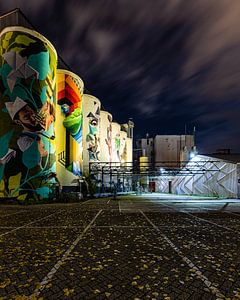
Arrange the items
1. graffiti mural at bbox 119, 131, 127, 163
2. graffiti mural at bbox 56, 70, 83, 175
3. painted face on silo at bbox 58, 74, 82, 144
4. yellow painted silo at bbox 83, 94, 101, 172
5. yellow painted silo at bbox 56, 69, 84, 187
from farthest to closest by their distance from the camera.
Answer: graffiti mural at bbox 119, 131, 127, 163 < yellow painted silo at bbox 83, 94, 101, 172 < painted face on silo at bbox 58, 74, 82, 144 < graffiti mural at bbox 56, 70, 83, 175 < yellow painted silo at bbox 56, 69, 84, 187

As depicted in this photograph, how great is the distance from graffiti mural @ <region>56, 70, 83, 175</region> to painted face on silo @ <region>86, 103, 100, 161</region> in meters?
6.31

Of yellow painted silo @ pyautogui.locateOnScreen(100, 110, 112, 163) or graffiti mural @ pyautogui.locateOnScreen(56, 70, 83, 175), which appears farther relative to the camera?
yellow painted silo @ pyautogui.locateOnScreen(100, 110, 112, 163)

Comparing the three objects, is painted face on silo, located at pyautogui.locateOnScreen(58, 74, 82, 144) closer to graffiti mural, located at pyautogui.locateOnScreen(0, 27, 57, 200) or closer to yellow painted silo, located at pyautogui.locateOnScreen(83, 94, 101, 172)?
graffiti mural, located at pyautogui.locateOnScreen(0, 27, 57, 200)

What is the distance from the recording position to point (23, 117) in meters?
21.0

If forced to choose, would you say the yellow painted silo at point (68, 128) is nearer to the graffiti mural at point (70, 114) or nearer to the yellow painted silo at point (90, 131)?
the graffiti mural at point (70, 114)

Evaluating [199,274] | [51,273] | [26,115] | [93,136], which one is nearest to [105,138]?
[93,136]

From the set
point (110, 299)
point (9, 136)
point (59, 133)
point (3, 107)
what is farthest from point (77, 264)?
point (59, 133)

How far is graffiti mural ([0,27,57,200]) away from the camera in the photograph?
2047cm

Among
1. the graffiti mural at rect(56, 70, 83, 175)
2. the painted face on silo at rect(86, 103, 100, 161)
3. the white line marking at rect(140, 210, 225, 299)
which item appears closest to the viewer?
the white line marking at rect(140, 210, 225, 299)

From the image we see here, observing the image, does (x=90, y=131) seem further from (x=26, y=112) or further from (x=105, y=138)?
(x=26, y=112)

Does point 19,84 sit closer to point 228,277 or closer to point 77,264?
point 77,264

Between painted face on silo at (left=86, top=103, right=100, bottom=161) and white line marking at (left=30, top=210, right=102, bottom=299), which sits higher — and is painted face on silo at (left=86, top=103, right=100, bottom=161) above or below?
above

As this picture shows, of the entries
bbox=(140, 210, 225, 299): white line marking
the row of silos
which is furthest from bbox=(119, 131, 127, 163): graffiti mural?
bbox=(140, 210, 225, 299): white line marking

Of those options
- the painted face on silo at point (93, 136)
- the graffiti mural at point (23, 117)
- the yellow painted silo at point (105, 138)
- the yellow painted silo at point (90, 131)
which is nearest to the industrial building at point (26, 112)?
the graffiti mural at point (23, 117)
